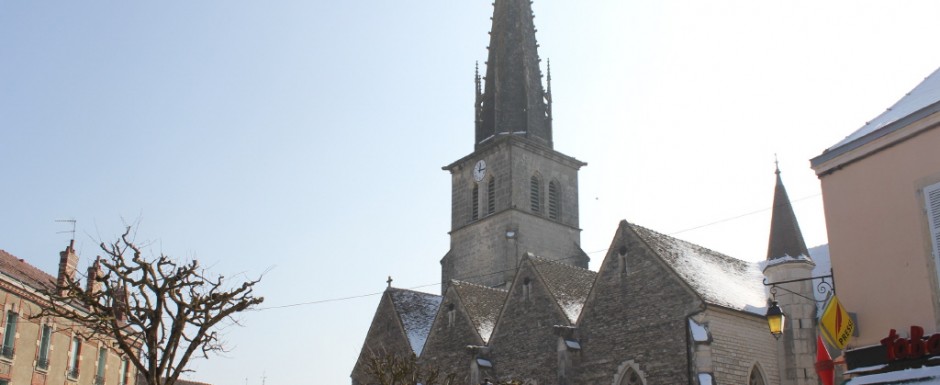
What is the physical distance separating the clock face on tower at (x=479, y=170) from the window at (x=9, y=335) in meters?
22.9

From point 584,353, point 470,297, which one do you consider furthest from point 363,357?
point 584,353

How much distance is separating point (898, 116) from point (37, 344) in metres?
25.1

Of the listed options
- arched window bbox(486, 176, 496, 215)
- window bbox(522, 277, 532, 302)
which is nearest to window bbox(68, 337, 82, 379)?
window bbox(522, 277, 532, 302)

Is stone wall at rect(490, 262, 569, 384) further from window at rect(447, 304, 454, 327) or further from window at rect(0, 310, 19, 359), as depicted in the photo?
window at rect(0, 310, 19, 359)

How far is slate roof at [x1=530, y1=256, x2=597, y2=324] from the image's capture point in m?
25.5

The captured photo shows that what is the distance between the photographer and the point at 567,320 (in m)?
24.6

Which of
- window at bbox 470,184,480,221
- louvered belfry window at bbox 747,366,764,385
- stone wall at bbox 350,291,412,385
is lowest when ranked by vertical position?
louvered belfry window at bbox 747,366,764,385

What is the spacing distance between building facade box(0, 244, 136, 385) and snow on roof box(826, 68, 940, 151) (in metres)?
18.4

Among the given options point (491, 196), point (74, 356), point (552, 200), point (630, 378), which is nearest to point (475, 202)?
point (491, 196)

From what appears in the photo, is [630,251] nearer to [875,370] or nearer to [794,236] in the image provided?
[794,236]

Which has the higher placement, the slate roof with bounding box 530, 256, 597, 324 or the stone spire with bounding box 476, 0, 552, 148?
the stone spire with bounding box 476, 0, 552, 148

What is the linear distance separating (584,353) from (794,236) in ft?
21.0

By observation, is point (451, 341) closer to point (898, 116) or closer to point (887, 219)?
point (887, 219)

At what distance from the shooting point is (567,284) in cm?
2719
